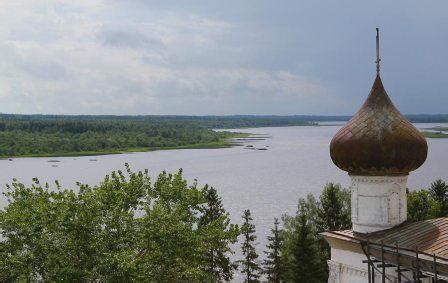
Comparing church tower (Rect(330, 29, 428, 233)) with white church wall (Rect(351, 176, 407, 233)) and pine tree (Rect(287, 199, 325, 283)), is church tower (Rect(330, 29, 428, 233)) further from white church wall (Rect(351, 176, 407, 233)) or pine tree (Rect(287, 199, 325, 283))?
pine tree (Rect(287, 199, 325, 283))

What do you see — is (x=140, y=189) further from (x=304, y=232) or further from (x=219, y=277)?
(x=219, y=277)

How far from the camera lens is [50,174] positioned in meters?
62.2

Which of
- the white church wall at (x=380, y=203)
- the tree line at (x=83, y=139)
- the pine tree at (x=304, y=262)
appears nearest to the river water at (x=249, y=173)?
the pine tree at (x=304, y=262)

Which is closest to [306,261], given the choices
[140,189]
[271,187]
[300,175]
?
[140,189]

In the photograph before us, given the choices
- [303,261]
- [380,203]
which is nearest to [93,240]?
[380,203]

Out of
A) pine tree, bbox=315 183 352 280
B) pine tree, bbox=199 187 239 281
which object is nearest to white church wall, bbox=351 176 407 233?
pine tree, bbox=199 187 239 281

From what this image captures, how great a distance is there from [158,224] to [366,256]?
15.4 ft

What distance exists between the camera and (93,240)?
12.6 metres

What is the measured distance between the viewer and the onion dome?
37.0 feet

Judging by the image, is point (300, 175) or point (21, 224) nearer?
point (21, 224)

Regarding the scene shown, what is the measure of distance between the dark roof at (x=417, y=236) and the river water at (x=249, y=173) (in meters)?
20.6

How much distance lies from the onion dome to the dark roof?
1.14 metres

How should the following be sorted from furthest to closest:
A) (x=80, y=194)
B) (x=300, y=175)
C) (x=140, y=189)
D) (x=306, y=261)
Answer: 1. (x=300, y=175)
2. (x=306, y=261)
3. (x=140, y=189)
4. (x=80, y=194)

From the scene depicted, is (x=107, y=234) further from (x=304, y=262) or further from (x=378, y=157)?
(x=304, y=262)
